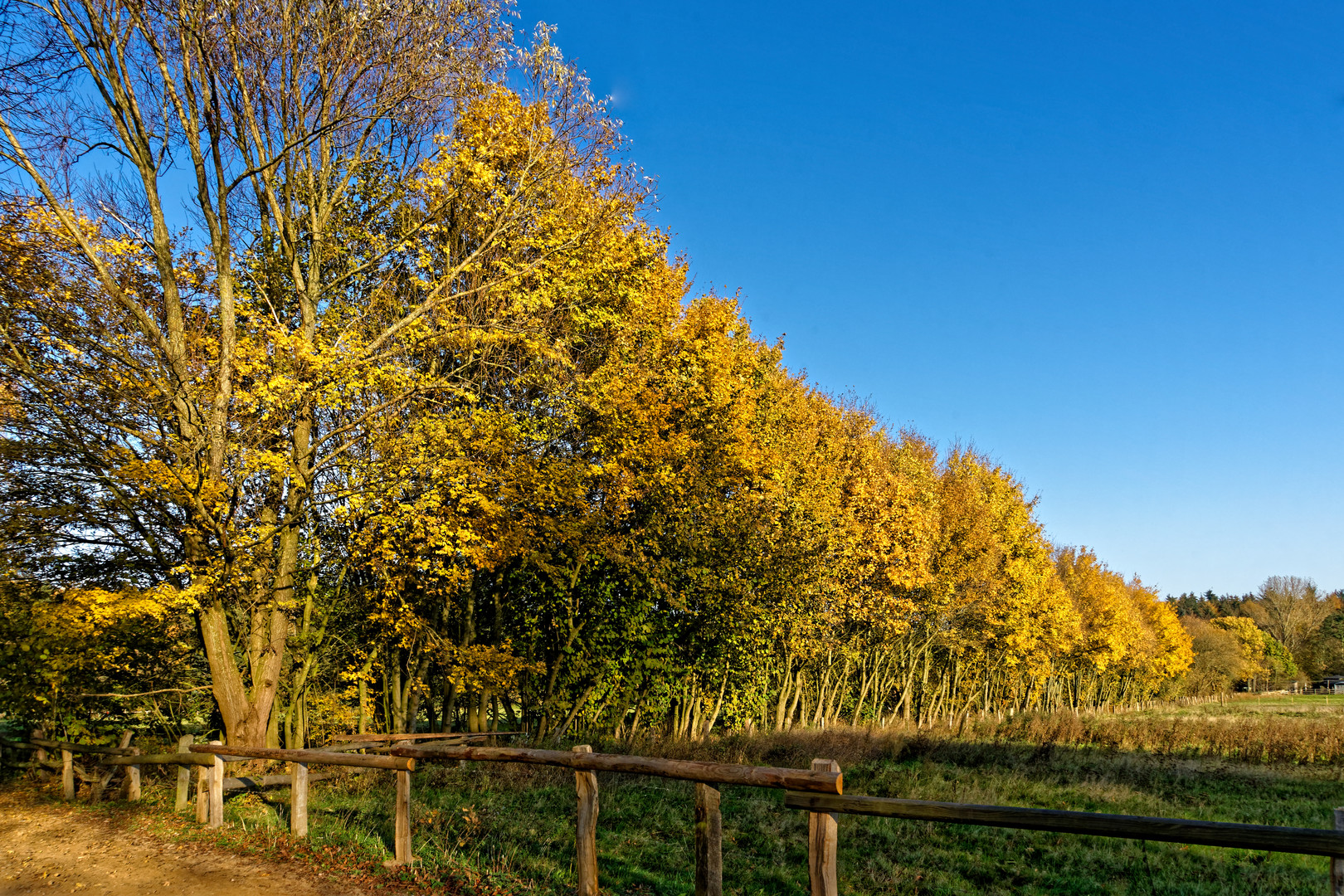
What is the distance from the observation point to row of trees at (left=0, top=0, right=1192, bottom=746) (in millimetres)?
13758

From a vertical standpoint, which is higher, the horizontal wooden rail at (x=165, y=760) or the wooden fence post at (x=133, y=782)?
the horizontal wooden rail at (x=165, y=760)

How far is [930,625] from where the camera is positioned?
37.2 m

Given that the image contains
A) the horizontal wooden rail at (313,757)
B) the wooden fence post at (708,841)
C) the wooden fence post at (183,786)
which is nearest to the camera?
the wooden fence post at (708,841)

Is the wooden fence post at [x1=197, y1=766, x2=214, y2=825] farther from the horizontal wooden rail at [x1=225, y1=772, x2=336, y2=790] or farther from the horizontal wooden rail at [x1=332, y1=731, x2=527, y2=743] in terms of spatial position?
the horizontal wooden rail at [x1=332, y1=731, x2=527, y2=743]

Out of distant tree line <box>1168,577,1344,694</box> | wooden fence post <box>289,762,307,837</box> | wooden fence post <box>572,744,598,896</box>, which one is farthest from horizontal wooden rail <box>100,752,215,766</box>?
distant tree line <box>1168,577,1344,694</box>

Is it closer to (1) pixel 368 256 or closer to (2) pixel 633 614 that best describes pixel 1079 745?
(2) pixel 633 614

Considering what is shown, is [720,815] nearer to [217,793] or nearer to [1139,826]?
[1139,826]

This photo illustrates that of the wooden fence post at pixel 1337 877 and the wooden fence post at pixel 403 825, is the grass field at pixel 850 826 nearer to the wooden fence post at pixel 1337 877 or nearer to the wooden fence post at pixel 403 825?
the wooden fence post at pixel 403 825

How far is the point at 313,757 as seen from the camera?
10.3 meters

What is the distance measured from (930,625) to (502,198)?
28.4m

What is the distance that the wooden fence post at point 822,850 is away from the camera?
611 centimetres

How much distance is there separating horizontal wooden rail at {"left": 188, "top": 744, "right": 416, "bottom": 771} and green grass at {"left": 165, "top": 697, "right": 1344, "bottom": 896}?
1059 mm

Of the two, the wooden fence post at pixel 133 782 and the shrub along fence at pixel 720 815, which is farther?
the wooden fence post at pixel 133 782

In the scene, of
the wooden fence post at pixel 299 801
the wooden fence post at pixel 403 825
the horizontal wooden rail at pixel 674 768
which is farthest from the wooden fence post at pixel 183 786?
the horizontal wooden rail at pixel 674 768
